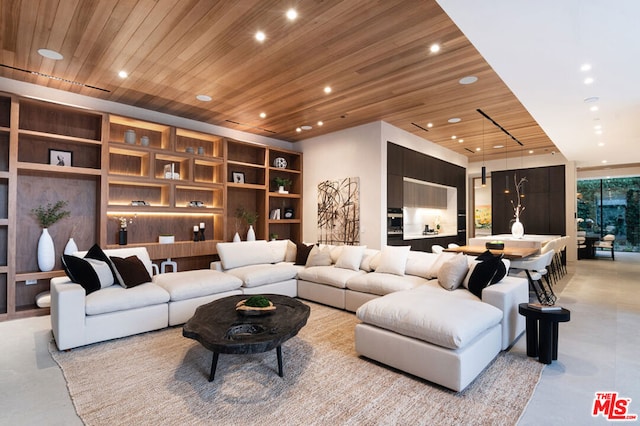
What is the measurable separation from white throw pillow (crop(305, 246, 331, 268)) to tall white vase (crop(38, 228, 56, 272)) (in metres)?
3.56

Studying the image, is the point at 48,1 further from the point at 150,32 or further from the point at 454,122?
the point at 454,122

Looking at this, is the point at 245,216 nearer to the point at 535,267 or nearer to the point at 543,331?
the point at 535,267

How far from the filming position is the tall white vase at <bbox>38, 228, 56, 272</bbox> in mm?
4320

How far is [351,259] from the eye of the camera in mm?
4875

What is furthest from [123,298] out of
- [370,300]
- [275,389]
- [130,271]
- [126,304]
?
[370,300]

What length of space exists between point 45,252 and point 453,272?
17.2 ft

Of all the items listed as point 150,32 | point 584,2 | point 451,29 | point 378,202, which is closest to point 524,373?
point 584,2

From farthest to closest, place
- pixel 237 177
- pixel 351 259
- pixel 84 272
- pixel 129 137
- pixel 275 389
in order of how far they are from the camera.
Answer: pixel 237 177, pixel 129 137, pixel 351 259, pixel 84 272, pixel 275 389

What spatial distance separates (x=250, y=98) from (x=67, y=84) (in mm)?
2528

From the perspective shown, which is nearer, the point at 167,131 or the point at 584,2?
the point at 584,2

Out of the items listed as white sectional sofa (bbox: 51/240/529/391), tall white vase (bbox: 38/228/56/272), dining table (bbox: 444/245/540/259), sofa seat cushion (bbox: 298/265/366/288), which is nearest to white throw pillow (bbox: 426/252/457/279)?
white sectional sofa (bbox: 51/240/529/391)

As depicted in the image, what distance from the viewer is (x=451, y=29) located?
3.14 m

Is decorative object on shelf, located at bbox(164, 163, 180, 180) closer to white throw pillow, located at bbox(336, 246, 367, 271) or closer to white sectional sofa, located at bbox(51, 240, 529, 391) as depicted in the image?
white sectional sofa, located at bbox(51, 240, 529, 391)

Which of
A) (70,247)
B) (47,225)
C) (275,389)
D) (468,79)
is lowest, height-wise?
(275,389)
